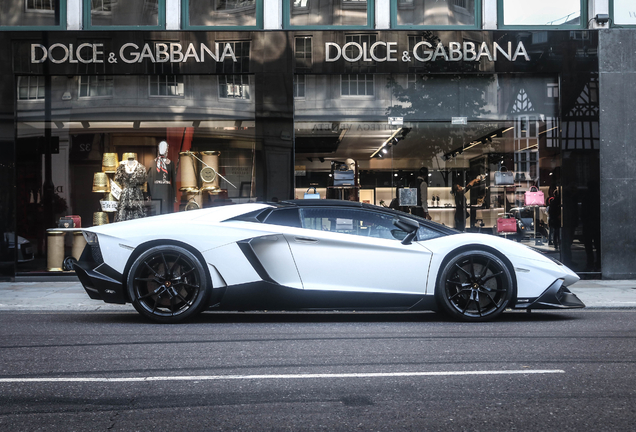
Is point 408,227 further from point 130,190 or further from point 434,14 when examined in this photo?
point 434,14

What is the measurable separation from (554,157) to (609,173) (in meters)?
1.00

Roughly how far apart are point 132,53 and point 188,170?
240 centimetres

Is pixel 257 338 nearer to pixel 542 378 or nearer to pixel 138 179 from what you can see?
pixel 542 378

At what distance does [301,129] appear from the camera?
12234 millimetres

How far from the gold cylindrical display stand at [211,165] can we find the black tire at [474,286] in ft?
21.8

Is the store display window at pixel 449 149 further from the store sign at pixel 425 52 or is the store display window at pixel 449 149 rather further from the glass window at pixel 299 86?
the store sign at pixel 425 52

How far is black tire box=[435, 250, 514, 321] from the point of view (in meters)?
6.45

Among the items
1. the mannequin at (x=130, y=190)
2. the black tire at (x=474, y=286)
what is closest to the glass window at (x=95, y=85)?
the mannequin at (x=130, y=190)

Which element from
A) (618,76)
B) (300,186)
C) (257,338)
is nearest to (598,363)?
(257,338)

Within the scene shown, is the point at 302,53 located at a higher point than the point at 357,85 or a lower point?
higher

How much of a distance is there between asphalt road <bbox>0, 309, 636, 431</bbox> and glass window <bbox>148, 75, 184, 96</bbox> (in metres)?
6.47

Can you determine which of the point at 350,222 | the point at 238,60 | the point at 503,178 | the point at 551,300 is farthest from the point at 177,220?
the point at 503,178

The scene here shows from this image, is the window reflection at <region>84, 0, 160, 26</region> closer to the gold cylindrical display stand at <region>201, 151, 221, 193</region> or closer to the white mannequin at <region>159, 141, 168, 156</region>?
the white mannequin at <region>159, 141, 168, 156</region>

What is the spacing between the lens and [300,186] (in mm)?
12055
